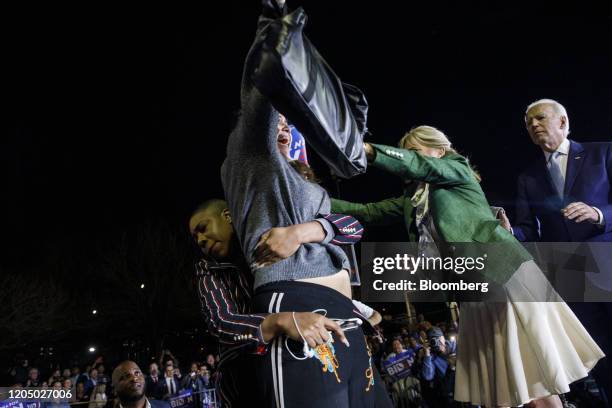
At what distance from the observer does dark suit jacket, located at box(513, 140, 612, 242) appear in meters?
2.74

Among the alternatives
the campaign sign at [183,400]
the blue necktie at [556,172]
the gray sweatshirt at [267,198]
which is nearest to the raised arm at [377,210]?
the blue necktie at [556,172]

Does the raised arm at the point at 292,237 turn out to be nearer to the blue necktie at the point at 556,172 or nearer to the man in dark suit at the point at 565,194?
the man in dark suit at the point at 565,194

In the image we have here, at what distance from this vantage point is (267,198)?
1.38m

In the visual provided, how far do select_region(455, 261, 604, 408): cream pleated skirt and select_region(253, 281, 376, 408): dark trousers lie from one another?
2.62ft

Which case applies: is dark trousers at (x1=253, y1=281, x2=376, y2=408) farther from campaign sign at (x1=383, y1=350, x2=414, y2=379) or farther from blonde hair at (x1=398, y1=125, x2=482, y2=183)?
campaign sign at (x1=383, y1=350, x2=414, y2=379)

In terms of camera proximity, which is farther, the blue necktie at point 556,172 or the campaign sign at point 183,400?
the campaign sign at point 183,400

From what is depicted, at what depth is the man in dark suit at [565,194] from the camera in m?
2.59

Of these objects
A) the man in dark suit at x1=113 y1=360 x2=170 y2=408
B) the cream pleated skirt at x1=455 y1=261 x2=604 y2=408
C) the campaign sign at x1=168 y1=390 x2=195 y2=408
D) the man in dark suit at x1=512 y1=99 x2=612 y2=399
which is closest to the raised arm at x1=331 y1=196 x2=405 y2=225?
the cream pleated skirt at x1=455 y1=261 x2=604 y2=408

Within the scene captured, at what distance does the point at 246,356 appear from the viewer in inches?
52.6

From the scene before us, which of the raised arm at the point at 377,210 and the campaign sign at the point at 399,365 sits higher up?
the raised arm at the point at 377,210

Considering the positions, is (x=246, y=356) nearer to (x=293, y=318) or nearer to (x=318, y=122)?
(x=293, y=318)

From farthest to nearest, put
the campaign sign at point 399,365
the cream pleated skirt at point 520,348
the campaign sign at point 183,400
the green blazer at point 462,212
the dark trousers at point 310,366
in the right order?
the campaign sign at point 183,400, the campaign sign at point 399,365, the green blazer at point 462,212, the cream pleated skirt at point 520,348, the dark trousers at point 310,366

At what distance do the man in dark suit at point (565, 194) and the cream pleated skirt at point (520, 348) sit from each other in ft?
2.10

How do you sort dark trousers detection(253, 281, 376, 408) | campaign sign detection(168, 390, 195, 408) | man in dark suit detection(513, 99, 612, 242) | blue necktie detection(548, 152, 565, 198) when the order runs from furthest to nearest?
campaign sign detection(168, 390, 195, 408)
blue necktie detection(548, 152, 565, 198)
man in dark suit detection(513, 99, 612, 242)
dark trousers detection(253, 281, 376, 408)
